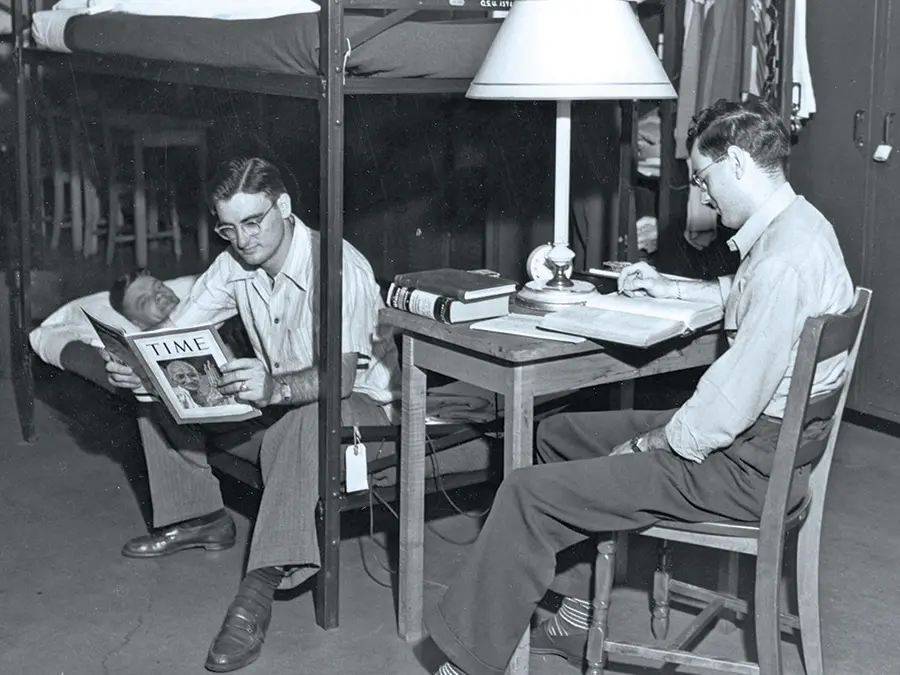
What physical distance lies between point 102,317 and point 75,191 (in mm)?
3078

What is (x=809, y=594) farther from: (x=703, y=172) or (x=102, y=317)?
(x=102, y=317)

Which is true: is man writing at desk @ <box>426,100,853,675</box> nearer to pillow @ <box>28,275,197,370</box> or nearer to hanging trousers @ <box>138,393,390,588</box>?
hanging trousers @ <box>138,393,390,588</box>

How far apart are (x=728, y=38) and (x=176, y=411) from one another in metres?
2.48

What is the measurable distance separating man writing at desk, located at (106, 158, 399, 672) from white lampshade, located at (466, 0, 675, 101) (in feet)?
2.15

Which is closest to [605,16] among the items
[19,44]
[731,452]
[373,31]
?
[373,31]

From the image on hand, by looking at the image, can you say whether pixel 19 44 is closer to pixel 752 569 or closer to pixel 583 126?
pixel 583 126

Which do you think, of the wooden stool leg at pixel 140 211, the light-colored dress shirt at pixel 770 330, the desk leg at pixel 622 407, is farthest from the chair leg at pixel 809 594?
the wooden stool leg at pixel 140 211

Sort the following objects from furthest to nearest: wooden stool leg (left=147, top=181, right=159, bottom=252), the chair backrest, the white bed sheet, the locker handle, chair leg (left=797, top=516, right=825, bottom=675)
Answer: wooden stool leg (left=147, top=181, right=159, bottom=252)
the locker handle
the white bed sheet
chair leg (left=797, top=516, right=825, bottom=675)
the chair backrest

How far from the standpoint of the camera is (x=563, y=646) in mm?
2953

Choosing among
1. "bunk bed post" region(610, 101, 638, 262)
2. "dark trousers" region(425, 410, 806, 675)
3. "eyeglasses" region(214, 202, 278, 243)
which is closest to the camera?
"dark trousers" region(425, 410, 806, 675)

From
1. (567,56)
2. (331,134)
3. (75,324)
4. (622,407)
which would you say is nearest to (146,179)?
(75,324)

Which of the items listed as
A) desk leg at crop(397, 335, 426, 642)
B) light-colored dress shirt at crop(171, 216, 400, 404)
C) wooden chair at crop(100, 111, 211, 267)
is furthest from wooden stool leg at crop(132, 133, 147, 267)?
desk leg at crop(397, 335, 426, 642)

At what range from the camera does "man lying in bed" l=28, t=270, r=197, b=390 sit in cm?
400

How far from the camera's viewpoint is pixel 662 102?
15.9ft
